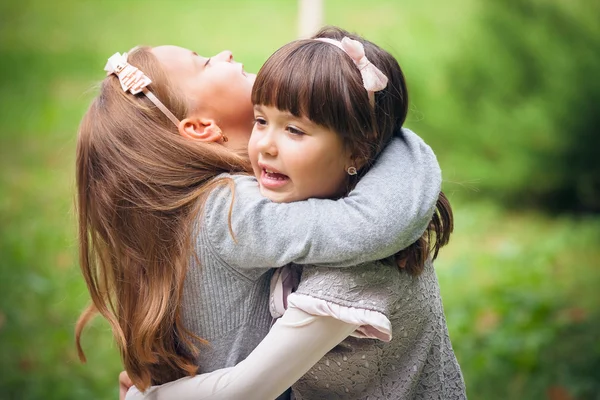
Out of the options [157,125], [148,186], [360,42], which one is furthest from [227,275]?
[360,42]

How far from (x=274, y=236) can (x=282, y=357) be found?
28cm

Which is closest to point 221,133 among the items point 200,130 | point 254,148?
point 200,130

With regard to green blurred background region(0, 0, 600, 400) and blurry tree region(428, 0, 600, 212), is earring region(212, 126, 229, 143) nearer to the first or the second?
green blurred background region(0, 0, 600, 400)

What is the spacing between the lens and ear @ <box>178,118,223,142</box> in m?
2.11

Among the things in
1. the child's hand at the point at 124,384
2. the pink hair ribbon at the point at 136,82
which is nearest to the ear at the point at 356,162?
the pink hair ribbon at the point at 136,82

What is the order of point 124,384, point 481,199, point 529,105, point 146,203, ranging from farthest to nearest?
point 481,199 → point 529,105 → point 124,384 → point 146,203

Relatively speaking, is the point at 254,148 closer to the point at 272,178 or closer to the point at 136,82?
the point at 272,178

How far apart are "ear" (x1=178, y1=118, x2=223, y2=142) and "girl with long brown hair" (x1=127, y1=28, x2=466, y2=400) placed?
18cm

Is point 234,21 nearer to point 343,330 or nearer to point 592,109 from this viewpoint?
point 592,109

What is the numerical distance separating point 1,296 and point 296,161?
3502 millimetres

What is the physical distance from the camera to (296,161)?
6.23ft

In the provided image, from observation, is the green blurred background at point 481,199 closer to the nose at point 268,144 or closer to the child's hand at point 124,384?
the child's hand at point 124,384

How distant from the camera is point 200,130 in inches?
84.0

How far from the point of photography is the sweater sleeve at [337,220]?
71.0 inches
